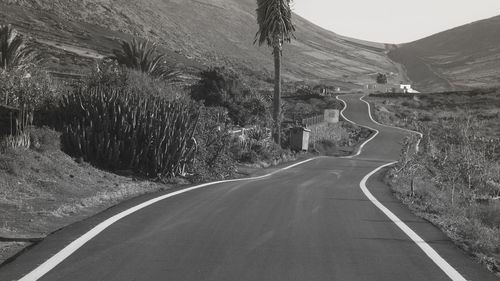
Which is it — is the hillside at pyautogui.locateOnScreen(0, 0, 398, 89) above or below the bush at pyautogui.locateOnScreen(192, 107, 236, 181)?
above

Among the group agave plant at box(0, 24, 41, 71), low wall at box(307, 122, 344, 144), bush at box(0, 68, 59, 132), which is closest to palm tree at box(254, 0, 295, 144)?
low wall at box(307, 122, 344, 144)

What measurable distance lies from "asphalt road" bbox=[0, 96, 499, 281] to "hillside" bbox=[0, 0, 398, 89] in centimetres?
5226

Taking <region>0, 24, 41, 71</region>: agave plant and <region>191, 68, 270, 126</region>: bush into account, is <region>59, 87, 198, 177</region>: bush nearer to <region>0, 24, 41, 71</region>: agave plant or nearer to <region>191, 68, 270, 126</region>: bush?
<region>0, 24, 41, 71</region>: agave plant

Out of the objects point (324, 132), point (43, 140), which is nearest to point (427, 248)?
point (43, 140)

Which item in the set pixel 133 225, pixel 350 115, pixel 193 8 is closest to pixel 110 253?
pixel 133 225

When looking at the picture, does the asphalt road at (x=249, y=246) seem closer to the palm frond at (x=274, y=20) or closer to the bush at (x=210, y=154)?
the bush at (x=210, y=154)

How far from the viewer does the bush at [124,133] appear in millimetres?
15461

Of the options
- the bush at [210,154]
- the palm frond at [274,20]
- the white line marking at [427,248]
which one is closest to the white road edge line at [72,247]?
the white line marking at [427,248]

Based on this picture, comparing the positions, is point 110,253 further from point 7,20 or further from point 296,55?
point 296,55

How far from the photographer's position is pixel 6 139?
12289mm

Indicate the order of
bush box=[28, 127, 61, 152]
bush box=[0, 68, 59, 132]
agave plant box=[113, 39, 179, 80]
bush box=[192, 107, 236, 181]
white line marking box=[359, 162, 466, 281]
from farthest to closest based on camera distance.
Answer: agave plant box=[113, 39, 179, 80] < bush box=[192, 107, 236, 181] < bush box=[0, 68, 59, 132] < bush box=[28, 127, 61, 152] < white line marking box=[359, 162, 466, 281]

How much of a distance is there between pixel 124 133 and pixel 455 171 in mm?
14627

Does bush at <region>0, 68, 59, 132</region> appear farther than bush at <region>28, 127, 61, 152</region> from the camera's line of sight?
Yes

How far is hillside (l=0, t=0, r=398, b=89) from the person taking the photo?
7456 centimetres
